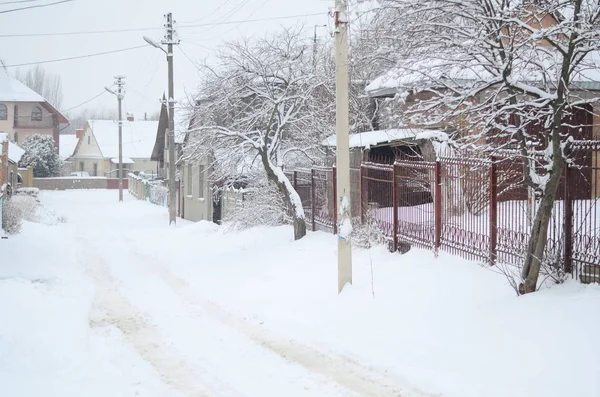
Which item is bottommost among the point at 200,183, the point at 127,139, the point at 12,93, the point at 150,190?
the point at 150,190

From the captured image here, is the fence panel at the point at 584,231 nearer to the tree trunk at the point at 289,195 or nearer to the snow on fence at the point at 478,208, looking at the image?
the snow on fence at the point at 478,208

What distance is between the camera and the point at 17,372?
297 inches

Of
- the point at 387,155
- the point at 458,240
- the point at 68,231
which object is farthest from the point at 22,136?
the point at 458,240

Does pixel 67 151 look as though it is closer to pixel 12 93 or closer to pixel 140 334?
pixel 12 93

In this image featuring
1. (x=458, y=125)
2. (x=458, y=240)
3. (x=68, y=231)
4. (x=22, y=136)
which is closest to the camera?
(x=458, y=125)

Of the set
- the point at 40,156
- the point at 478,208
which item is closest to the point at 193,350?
the point at 478,208

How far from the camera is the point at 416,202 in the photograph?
12836 mm

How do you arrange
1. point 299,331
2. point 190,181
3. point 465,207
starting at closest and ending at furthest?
point 299,331
point 465,207
point 190,181

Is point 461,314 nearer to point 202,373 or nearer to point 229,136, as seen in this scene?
point 202,373

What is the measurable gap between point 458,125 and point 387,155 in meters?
10.6

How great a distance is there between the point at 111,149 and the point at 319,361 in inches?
3066

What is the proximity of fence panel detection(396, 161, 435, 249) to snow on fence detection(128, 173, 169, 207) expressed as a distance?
3056 cm

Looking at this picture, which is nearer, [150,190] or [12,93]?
[150,190]

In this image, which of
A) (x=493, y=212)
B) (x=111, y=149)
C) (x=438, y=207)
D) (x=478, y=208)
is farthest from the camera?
(x=111, y=149)
